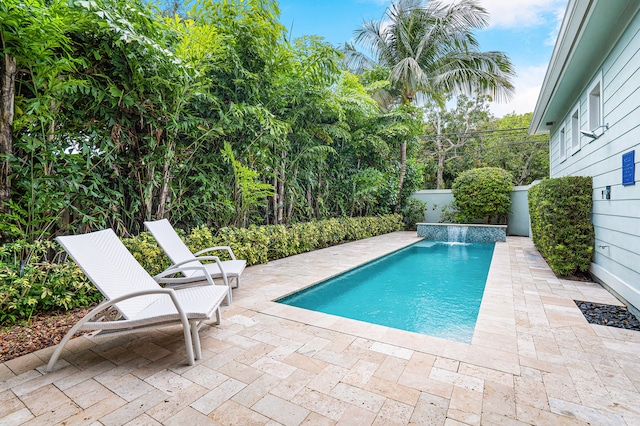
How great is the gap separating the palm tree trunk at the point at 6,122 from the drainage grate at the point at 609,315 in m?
6.00

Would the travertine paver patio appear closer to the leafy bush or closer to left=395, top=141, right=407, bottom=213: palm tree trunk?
the leafy bush

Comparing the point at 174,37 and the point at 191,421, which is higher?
the point at 174,37

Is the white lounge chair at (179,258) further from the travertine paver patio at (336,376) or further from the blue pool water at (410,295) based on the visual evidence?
the blue pool water at (410,295)

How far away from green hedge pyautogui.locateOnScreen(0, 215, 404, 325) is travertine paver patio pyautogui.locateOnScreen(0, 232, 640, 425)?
0.76 m

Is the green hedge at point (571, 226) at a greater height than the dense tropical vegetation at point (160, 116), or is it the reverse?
the dense tropical vegetation at point (160, 116)

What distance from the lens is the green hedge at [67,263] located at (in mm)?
2955

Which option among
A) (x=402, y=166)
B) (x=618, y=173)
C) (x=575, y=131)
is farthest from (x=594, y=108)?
(x=402, y=166)

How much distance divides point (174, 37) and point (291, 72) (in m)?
2.56

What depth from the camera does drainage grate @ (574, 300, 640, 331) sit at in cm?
312

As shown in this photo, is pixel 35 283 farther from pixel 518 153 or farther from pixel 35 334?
pixel 518 153

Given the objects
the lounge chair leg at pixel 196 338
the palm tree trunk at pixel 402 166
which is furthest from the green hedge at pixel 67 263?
the palm tree trunk at pixel 402 166

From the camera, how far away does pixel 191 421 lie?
68.4 inches

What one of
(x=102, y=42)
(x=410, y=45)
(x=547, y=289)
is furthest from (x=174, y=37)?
(x=410, y=45)

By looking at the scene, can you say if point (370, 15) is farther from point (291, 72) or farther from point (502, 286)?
point (502, 286)
